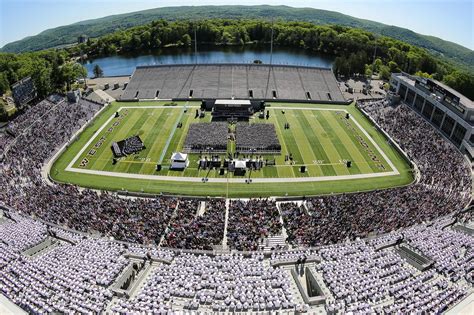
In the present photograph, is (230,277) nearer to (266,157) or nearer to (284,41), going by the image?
(266,157)

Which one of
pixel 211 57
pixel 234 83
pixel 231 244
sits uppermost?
pixel 234 83

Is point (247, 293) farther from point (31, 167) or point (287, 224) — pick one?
point (31, 167)

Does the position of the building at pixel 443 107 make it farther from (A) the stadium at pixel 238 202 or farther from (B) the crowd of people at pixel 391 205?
(B) the crowd of people at pixel 391 205

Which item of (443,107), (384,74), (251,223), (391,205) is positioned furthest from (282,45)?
(251,223)

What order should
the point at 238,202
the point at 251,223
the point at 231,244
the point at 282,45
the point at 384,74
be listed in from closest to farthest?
the point at 231,244, the point at 251,223, the point at 238,202, the point at 384,74, the point at 282,45

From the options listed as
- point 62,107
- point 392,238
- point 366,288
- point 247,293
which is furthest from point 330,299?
point 62,107

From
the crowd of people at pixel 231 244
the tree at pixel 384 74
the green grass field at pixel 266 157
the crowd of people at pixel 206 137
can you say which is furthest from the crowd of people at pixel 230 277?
the tree at pixel 384 74
